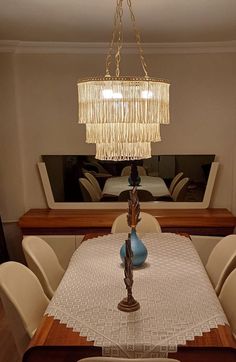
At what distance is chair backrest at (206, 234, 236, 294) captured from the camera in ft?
7.81

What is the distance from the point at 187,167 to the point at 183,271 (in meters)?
1.87

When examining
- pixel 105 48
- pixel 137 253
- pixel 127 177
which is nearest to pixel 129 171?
pixel 127 177

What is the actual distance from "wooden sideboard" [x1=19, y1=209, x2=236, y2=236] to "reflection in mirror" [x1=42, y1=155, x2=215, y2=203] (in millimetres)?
284

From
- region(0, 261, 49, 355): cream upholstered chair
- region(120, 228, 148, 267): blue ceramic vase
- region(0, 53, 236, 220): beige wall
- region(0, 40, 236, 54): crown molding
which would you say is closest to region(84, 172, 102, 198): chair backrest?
region(0, 53, 236, 220): beige wall

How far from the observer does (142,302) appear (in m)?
1.85

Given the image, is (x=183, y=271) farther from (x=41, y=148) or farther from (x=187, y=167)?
(x=41, y=148)

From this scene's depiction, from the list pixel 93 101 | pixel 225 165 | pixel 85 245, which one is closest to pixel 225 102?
pixel 225 165

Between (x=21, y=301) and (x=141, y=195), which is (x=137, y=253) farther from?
(x=141, y=195)

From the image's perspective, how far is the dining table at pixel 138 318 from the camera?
4.92ft

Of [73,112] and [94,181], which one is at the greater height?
[73,112]

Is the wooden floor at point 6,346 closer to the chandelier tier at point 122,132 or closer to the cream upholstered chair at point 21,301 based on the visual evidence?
the cream upholstered chair at point 21,301

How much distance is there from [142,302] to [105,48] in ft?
8.99

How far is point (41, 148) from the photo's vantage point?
3953 mm

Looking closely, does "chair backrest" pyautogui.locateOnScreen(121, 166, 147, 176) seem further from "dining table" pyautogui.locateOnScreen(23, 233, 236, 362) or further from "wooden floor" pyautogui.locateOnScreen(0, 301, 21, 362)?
"wooden floor" pyautogui.locateOnScreen(0, 301, 21, 362)
